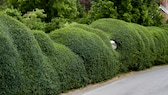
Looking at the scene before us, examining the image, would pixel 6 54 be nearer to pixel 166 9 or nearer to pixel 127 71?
pixel 127 71

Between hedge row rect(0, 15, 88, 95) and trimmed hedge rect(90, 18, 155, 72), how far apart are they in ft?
16.1

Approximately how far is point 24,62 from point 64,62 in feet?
7.57

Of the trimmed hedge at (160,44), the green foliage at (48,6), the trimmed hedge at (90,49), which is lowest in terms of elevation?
the trimmed hedge at (160,44)

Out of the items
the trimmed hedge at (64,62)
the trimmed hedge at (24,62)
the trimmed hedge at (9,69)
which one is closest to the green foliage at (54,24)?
the trimmed hedge at (64,62)

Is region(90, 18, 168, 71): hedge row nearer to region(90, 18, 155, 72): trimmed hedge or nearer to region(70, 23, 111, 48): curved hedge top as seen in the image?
region(90, 18, 155, 72): trimmed hedge

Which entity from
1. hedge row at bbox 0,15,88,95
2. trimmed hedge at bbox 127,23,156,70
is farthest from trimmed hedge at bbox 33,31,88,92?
trimmed hedge at bbox 127,23,156,70

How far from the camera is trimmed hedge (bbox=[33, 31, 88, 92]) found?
41.4 feet

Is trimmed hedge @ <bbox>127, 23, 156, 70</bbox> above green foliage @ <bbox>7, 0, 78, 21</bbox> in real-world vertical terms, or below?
below

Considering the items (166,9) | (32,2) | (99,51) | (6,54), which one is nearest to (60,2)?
(32,2)

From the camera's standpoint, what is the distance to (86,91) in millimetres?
13625

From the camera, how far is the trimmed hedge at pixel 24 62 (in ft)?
34.0

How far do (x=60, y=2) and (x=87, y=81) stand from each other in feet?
29.4

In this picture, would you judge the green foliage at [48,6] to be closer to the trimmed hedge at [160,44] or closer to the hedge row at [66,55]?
the hedge row at [66,55]

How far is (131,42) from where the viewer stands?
62.5ft
